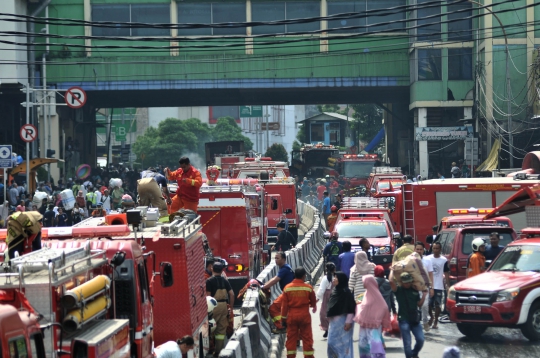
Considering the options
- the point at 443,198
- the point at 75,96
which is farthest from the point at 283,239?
the point at 75,96

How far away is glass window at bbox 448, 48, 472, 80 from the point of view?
53.3 meters

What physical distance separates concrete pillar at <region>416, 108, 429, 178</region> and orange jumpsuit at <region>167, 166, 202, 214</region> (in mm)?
37823

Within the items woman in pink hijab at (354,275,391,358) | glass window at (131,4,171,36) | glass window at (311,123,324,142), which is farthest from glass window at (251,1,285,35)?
glass window at (311,123,324,142)

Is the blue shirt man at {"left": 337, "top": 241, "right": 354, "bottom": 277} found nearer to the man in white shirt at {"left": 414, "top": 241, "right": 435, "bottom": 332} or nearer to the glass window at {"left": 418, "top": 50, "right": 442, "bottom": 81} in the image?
the man in white shirt at {"left": 414, "top": 241, "right": 435, "bottom": 332}

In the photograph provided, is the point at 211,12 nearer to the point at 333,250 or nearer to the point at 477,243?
the point at 333,250

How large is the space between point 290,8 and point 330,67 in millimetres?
3876

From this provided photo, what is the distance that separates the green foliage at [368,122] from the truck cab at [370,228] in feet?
217

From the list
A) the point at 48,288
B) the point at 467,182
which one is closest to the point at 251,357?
the point at 48,288

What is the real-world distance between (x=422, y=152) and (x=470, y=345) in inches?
1548

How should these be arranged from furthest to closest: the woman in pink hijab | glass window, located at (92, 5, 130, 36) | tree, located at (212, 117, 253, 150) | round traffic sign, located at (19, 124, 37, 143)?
tree, located at (212, 117, 253, 150)
glass window, located at (92, 5, 130, 36)
round traffic sign, located at (19, 124, 37, 143)
the woman in pink hijab

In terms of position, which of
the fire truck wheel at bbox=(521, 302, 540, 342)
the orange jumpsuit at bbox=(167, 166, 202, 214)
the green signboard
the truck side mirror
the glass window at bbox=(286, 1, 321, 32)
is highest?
the glass window at bbox=(286, 1, 321, 32)

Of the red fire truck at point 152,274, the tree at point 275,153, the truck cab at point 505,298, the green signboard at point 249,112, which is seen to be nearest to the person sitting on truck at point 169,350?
the red fire truck at point 152,274

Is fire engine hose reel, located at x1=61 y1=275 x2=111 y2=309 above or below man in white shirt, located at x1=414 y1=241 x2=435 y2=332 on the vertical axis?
above

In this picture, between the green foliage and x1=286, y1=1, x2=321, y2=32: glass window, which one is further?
the green foliage
